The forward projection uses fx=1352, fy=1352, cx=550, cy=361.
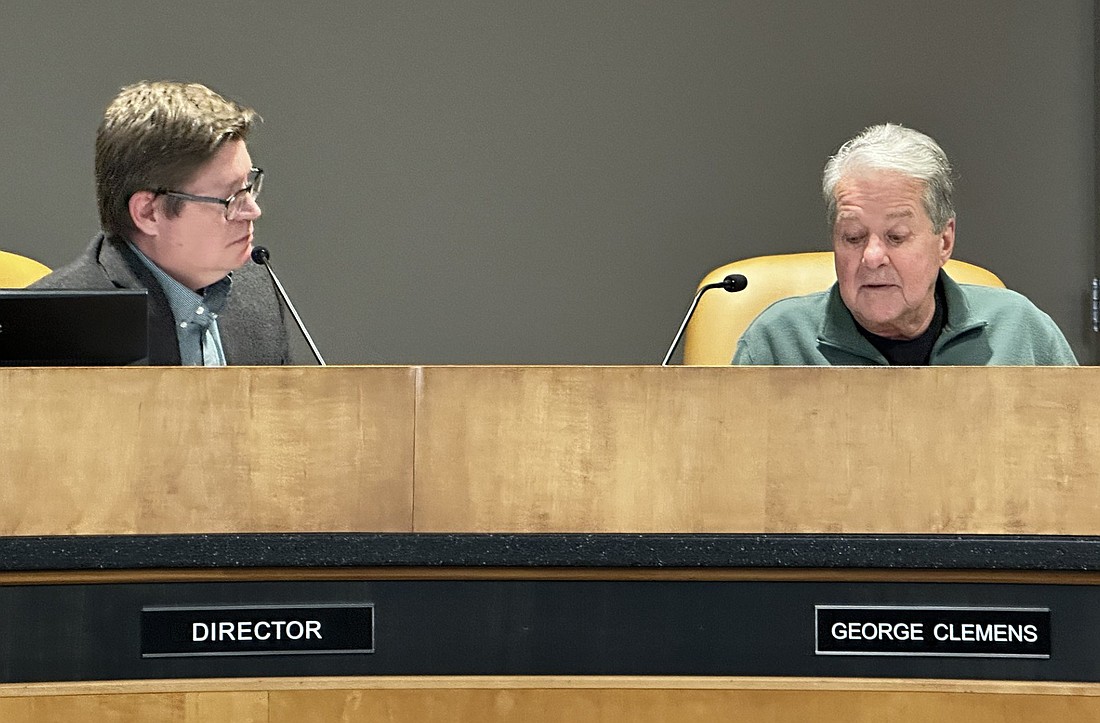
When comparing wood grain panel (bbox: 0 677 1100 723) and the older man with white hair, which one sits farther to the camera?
the older man with white hair

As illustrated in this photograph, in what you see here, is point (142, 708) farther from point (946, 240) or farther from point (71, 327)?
point (946, 240)

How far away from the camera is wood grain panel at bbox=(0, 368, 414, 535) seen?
0.97 m

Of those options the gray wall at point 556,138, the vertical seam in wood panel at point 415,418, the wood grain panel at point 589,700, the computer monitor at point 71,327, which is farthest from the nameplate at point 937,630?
the gray wall at point 556,138

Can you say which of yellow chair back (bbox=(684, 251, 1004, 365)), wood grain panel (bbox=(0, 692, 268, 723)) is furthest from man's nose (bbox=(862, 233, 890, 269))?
wood grain panel (bbox=(0, 692, 268, 723))

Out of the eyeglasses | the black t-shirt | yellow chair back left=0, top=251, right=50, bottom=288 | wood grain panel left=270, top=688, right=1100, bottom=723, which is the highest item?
the eyeglasses

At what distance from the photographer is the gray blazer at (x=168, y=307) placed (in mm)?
1646

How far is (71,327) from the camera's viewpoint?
1100mm

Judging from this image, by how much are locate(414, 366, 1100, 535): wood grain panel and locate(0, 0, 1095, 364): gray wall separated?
153 cm

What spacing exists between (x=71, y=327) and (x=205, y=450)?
21 centimetres

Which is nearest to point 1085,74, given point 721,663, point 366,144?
point 366,144

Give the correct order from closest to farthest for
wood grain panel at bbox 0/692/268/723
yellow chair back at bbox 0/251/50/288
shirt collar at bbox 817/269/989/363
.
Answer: wood grain panel at bbox 0/692/268/723 → shirt collar at bbox 817/269/989/363 → yellow chair back at bbox 0/251/50/288

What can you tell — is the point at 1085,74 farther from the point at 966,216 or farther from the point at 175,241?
the point at 175,241

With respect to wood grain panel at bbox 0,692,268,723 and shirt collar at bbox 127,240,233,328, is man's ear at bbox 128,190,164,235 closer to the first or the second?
shirt collar at bbox 127,240,233,328

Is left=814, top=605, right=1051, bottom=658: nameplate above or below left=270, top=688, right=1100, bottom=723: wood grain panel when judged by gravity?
above
